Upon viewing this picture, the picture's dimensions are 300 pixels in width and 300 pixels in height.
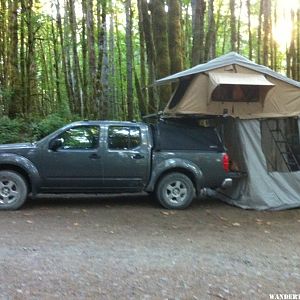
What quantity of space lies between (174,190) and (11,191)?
10.9 ft

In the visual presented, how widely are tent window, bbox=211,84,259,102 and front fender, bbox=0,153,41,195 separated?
13.5ft

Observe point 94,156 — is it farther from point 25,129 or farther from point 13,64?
point 13,64

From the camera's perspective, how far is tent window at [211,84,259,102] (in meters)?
10.8

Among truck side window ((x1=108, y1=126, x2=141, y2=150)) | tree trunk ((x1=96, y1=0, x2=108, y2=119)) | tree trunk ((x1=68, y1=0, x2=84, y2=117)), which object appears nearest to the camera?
truck side window ((x1=108, y1=126, x2=141, y2=150))

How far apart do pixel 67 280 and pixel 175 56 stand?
9830 millimetres

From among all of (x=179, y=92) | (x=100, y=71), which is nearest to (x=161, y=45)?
(x=179, y=92)

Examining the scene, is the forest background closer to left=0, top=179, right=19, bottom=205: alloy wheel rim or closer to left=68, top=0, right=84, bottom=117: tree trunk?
left=68, top=0, right=84, bottom=117: tree trunk

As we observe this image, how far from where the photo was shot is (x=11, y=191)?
973 centimetres

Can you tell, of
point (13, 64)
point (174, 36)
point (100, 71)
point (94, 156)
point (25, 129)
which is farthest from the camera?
point (13, 64)

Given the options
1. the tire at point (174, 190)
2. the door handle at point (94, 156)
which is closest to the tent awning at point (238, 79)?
the tire at point (174, 190)

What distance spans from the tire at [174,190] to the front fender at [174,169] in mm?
133

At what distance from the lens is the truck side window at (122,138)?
10273mm

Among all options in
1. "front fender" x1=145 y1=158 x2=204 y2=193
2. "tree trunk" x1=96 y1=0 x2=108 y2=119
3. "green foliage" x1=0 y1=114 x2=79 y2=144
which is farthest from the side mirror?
"tree trunk" x1=96 y1=0 x2=108 y2=119

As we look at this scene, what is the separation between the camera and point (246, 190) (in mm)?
10805
